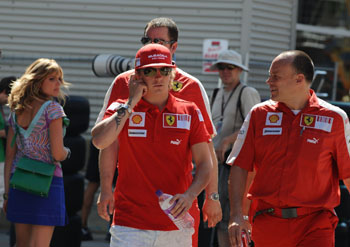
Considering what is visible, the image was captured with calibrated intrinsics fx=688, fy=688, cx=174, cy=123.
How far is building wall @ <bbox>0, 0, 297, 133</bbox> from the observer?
37.3 feet

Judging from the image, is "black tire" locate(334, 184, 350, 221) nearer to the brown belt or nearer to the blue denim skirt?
the brown belt

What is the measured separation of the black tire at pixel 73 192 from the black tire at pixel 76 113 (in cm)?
53

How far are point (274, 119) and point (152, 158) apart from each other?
990 mm

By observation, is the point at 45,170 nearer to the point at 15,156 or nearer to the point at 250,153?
the point at 15,156

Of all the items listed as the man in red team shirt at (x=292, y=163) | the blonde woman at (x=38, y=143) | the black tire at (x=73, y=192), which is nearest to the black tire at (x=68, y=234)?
the black tire at (x=73, y=192)

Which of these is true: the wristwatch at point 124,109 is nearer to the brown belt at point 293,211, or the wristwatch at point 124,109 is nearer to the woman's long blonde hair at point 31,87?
the brown belt at point 293,211

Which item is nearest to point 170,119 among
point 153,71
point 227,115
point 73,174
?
point 153,71

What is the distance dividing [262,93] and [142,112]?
648 cm

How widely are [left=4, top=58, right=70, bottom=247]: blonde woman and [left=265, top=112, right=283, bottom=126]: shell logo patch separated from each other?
2125 mm

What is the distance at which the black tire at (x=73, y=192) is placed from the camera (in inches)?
306

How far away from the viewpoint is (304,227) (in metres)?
4.54

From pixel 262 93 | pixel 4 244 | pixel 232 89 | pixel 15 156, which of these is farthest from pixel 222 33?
pixel 15 156

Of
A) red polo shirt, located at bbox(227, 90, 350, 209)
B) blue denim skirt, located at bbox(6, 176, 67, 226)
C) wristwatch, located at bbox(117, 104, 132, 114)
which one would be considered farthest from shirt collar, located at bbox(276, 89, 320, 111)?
blue denim skirt, located at bbox(6, 176, 67, 226)

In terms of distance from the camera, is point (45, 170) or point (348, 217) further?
point (348, 217)
